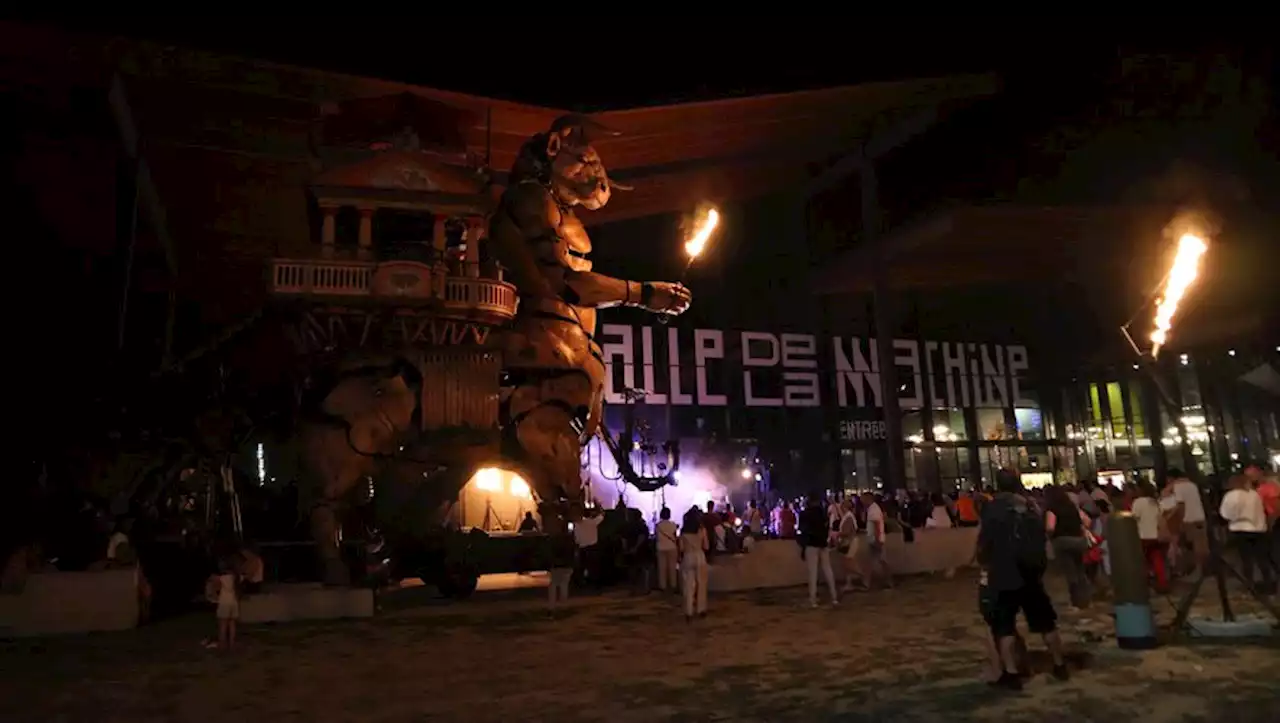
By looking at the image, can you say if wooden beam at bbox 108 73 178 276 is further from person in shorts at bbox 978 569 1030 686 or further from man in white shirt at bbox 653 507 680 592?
person in shorts at bbox 978 569 1030 686

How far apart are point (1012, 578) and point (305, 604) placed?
11.3 meters

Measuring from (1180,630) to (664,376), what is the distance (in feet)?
89.2

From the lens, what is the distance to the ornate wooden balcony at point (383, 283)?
15.9 metres

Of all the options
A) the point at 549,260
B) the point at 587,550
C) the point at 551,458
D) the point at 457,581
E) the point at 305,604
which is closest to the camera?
the point at 305,604

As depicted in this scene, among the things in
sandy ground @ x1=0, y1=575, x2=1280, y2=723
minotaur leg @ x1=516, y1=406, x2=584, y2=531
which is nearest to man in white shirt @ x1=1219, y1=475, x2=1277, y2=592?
sandy ground @ x1=0, y1=575, x2=1280, y2=723

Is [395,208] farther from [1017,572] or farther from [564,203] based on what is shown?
[1017,572]

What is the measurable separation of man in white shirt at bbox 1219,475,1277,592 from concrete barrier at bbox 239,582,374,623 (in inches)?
503

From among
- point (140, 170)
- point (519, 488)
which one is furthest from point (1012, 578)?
point (140, 170)

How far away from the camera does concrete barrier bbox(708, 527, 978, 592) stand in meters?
16.2

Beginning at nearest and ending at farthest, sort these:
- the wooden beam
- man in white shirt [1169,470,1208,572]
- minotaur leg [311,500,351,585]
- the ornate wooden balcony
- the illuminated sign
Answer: man in white shirt [1169,470,1208,572] < minotaur leg [311,500,351,585] < the ornate wooden balcony < the wooden beam < the illuminated sign

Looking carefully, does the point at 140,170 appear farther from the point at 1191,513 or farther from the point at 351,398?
the point at 1191,513

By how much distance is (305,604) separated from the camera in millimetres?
14156

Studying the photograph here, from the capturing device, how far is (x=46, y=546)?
609 inches

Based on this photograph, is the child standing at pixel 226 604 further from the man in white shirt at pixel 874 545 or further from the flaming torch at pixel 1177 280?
the flaming torch at pixel 1177 280
